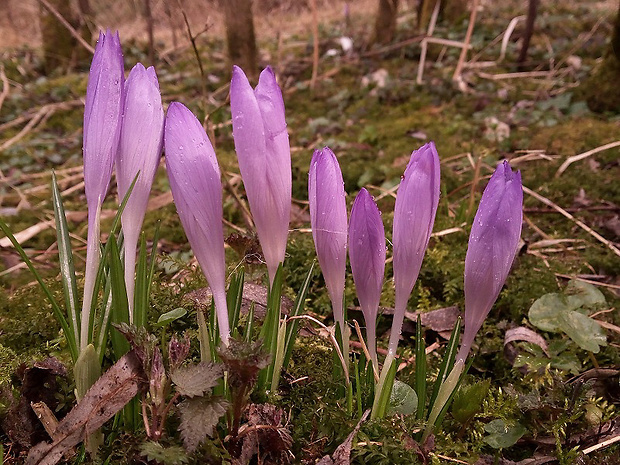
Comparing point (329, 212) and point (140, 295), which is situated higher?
point (329, 212)

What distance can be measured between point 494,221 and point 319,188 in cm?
31

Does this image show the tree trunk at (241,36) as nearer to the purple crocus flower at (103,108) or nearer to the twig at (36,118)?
the twig at (36,118)

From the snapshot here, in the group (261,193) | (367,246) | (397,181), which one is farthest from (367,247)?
(397,181)

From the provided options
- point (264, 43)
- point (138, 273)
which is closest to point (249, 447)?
point (138, 273)

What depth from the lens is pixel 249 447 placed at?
1020mm

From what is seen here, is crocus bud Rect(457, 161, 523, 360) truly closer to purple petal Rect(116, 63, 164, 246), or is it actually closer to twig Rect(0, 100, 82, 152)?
purple petal Rect(116, 63, 164, 246)

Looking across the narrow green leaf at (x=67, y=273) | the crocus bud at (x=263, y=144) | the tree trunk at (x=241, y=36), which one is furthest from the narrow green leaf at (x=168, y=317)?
the tree trunk at (x=241, y=36)

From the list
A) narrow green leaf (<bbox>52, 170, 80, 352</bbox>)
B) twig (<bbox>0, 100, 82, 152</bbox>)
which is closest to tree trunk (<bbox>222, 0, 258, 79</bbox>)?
twig (<bbox>0, 100, 82, 152</bbox>)

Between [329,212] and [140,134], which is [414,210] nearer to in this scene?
[329,212]

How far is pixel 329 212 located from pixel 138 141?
0.37 metres

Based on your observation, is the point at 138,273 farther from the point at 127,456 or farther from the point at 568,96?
the point at 568,96

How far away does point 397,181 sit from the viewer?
3209 millimetres

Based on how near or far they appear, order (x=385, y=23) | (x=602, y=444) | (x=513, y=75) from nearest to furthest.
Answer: (x=602, y=444), (x=513, y=75), (x=385, y=23)

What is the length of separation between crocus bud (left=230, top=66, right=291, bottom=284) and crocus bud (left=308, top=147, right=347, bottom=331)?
54mm
